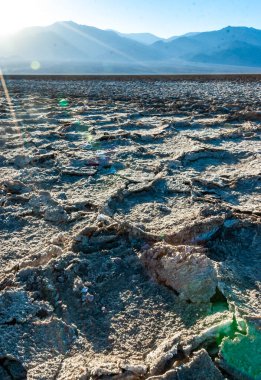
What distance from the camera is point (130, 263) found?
1.61 meters

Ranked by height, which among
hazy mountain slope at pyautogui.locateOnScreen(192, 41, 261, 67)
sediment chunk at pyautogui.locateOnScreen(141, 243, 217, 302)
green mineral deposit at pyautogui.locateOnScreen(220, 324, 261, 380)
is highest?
hazy mountain slope at pyautogui.locateOnScreen(192, 41, 261, 67)

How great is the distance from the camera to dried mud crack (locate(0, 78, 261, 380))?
1122mm

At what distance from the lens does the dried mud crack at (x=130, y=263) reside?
1.12m

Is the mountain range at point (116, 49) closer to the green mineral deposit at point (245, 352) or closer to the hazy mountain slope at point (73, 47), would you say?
the hazy mountain slope at point (73, 47)

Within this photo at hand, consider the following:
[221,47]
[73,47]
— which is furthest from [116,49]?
[221,47]

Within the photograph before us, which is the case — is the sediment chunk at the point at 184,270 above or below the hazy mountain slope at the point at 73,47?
below

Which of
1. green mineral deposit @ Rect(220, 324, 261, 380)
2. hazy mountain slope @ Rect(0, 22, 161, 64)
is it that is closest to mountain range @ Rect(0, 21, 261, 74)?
hazy mountain slope @ Rect(0, 22, 161, 64)

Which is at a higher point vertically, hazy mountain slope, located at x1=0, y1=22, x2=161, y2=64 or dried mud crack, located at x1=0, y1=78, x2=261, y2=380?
hazy mountain slope, located at x1=0, y1=22, x2=161, y2=64

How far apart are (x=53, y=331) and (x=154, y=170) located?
184cm

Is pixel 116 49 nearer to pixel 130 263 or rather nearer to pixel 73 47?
pixel 73 47

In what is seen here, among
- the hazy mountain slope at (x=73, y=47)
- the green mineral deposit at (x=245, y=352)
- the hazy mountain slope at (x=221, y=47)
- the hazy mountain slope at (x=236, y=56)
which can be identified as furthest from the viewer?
the hazy mountain slope at (x=221, y=47)

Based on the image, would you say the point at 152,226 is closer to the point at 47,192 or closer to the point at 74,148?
the point at 47,192

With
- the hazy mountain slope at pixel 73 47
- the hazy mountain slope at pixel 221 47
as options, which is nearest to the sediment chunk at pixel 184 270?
the hazy mountain slope at pixel 73 47

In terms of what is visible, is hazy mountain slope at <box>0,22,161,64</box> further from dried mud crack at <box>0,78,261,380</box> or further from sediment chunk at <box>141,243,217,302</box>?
sediment chunk at <box>141,243,217,302</box>
